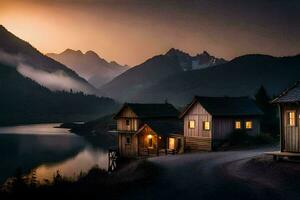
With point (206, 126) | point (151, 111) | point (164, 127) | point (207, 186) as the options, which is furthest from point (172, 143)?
point (207, 186)

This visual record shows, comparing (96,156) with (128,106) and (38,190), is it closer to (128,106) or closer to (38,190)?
(128,106)

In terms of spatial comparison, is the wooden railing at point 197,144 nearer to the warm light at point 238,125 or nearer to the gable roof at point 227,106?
the gable roof at point 227,106

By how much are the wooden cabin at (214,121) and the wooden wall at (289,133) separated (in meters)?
20.2

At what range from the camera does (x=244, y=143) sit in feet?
191

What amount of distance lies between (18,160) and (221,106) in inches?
1937

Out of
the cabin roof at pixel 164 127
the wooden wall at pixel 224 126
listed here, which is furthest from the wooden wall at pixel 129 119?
the wooden wall at pixel 224 126

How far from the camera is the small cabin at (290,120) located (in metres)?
35.7

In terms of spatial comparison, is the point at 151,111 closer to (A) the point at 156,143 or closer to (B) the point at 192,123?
(A) the point at 156,143

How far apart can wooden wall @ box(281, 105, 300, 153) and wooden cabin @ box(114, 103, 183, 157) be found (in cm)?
2549

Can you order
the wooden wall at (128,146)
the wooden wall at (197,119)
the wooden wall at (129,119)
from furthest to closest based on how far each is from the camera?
the wooden wall at (129,119), the wooden wall at (128,146), the wooden wall at (197,119)

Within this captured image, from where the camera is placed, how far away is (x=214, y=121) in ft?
189

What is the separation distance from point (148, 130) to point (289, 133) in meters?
31.8

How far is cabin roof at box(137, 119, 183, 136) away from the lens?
6391 centimetres

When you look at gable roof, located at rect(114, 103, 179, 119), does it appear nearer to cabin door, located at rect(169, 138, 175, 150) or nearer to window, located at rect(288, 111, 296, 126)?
cabin door, located at rect(169, 138, 175, 150)
